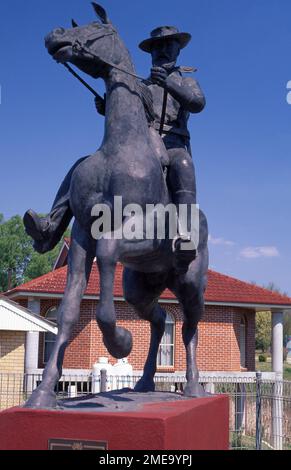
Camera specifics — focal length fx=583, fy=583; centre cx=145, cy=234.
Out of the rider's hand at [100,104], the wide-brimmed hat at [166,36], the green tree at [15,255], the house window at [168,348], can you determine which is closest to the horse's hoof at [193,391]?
the rider's hand at [100,104]

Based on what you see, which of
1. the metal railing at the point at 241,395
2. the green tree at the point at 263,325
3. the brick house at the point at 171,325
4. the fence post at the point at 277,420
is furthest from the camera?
the green tree at the point at 263,325

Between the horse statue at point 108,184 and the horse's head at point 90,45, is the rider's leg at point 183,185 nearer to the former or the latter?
the horse statue at point 108,184

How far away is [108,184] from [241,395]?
28.5 feet

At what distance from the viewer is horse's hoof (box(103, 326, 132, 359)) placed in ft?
13.3

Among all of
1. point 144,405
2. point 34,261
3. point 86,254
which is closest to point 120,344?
point 144,405

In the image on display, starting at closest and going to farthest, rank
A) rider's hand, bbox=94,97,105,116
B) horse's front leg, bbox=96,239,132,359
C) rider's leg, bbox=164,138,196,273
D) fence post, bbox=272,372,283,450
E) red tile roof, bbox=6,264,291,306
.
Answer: horse's front leg, bbox=96,239,132,359
rider's leg, bbox=164,138,196,273
rider's hand, bbox=94,97,105,116
fence post, bbox=272,372,283,450
red tile roof, bbox=6,264,291,306

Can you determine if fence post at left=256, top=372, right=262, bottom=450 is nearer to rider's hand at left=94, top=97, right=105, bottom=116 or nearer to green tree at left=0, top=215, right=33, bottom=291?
rider's hand at left=94, top=97, right=105, bottom=116

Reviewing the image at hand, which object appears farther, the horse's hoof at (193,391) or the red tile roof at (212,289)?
the red tile roof at (212,289)

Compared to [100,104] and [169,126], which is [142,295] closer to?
[169,126]

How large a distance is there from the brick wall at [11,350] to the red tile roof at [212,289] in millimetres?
2764

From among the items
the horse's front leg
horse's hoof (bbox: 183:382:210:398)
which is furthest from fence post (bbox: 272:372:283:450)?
the horse's front leg

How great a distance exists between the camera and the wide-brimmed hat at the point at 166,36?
5.27 m

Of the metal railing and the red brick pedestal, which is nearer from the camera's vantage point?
the red brick pedestal

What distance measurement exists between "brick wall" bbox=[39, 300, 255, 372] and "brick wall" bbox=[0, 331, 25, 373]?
9.52 feet
